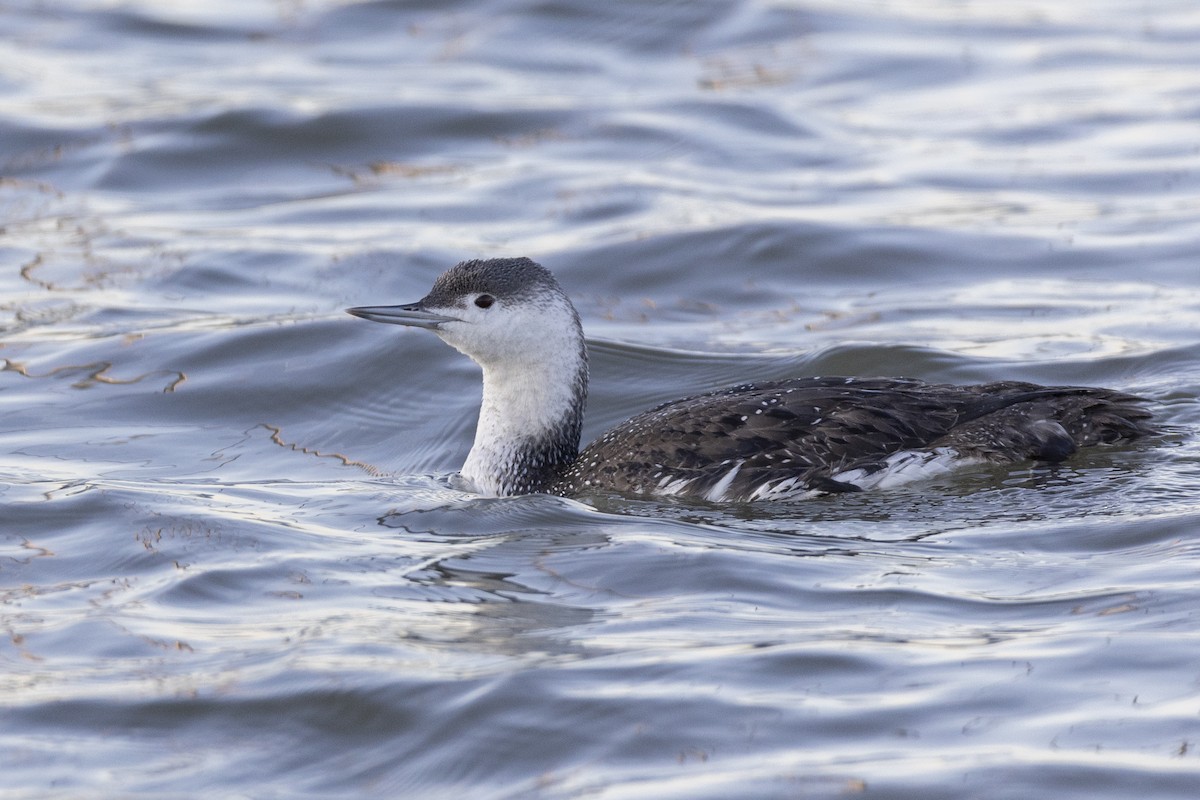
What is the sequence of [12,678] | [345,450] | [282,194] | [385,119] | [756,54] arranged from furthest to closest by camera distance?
[756,54] → [385,119] → [282,194] → [345,450] → [12,678]

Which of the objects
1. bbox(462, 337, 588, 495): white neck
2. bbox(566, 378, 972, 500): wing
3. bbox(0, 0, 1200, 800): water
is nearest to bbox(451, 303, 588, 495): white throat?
bbox(462, 337, 588, 495): white neck

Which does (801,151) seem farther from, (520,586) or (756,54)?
(520,586)

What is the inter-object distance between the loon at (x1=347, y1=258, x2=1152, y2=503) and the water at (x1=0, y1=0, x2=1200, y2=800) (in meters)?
0.12

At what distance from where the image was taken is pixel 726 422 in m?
7.04

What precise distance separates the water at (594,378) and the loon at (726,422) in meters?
0.12

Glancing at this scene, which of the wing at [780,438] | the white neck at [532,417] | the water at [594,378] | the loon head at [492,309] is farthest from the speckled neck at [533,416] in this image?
the wing at [780,438]

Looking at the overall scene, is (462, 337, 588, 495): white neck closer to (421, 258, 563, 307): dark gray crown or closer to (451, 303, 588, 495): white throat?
(451, 303, 588, 495): white throat

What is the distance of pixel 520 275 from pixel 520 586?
1.54 metres

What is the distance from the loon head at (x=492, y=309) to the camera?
7.29 metres

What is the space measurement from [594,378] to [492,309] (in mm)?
1880

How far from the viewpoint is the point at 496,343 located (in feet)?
24.2

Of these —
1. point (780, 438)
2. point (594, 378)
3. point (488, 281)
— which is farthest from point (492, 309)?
point (594, 378)

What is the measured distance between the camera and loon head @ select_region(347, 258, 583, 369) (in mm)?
7285

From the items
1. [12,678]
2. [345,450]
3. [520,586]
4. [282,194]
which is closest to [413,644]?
[520,586]
